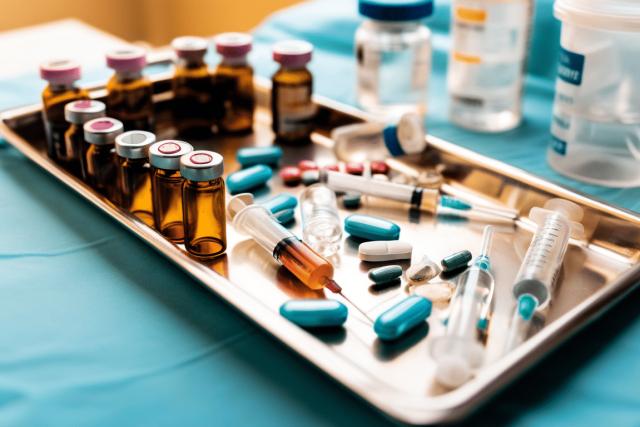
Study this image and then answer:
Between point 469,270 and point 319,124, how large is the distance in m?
0.47

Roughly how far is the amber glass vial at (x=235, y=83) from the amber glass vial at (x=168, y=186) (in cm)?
33

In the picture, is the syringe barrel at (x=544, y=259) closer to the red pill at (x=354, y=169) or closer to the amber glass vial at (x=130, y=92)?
the red pill at (x=354, y=169)

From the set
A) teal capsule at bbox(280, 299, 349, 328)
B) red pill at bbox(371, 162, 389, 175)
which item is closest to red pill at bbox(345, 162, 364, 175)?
red pill at bbox(371, 162, 389, 175)

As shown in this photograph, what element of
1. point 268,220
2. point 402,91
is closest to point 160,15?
point 402,91

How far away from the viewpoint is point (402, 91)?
1.18 m

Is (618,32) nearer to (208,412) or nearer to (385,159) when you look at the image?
(385,159)

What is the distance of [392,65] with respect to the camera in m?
1.16

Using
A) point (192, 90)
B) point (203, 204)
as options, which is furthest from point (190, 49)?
point (203, 204)

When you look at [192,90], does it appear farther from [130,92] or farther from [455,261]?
[455,261]

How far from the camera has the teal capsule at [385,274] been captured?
0.71 meters

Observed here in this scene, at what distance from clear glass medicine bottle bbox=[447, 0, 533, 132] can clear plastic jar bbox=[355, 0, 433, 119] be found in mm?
55

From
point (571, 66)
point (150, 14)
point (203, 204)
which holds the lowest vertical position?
point (150, 14)

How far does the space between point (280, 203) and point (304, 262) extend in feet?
0.49

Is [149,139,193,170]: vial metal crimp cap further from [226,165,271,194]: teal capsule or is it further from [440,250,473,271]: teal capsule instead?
[440,250,473,271]: teal capsule
